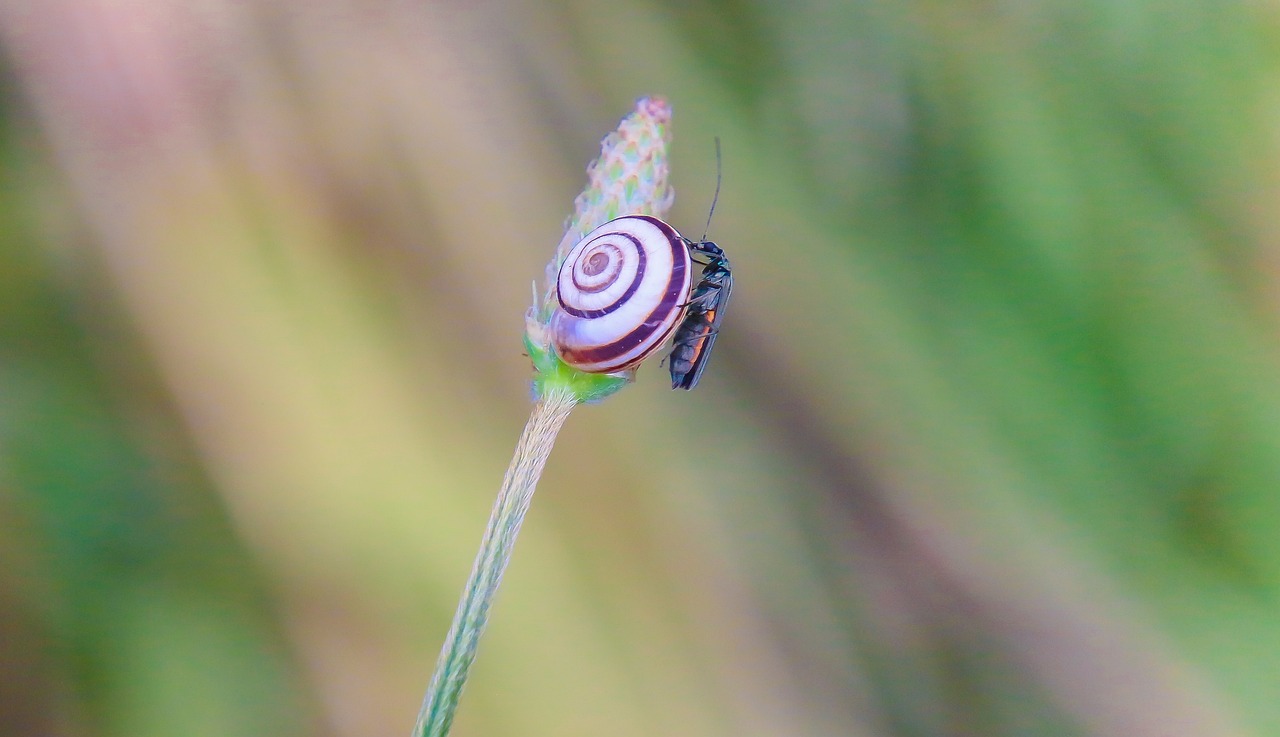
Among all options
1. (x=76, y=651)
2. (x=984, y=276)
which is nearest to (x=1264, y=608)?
(x=984, y=276)

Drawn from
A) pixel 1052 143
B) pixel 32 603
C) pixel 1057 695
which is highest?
pixel 1052 143

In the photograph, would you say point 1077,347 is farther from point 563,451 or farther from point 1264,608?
point 563,451

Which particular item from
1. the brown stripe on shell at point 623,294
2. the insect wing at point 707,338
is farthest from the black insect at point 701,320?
the brown stripe on shell at point 623,294

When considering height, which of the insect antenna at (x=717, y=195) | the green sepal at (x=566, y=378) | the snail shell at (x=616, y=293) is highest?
the insect antenna at (x=717, y=195)

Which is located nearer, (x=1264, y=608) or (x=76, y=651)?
(x=76, y=651)

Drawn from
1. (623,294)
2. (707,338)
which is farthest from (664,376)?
(623,294)

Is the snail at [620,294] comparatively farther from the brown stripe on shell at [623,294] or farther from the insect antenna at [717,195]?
the insect antenna at [717,195]
